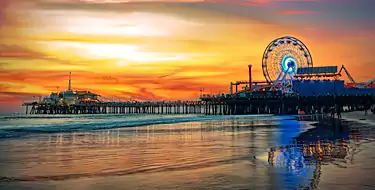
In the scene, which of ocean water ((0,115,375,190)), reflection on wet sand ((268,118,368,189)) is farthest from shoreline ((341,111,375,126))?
ocean water ((0,115,375,190))

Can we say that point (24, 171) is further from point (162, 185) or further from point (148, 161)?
point (162, 185)

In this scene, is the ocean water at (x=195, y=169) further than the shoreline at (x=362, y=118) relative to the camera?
No

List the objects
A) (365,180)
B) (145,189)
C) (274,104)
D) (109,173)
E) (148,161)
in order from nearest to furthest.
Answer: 1. (145,189)
2. (365,180)
3. (109,173)
4. (148,161)
5. (274,104)

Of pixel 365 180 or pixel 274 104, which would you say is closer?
pixel 365 180

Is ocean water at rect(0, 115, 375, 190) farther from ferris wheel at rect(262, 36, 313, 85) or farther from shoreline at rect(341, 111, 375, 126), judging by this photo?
ferris wheel at rect(262, 36, 313, 85)

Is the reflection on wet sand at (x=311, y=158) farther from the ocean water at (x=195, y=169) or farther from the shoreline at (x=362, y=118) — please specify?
the shoreline at (x=362, y=118)

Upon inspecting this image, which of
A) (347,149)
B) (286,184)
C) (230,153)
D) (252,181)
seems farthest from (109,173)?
(347,149)

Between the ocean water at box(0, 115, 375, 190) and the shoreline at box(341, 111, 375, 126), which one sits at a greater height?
the shoreline at box(341, 111, 375, 126)

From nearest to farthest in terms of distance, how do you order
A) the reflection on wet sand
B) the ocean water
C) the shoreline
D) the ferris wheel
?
1. the ocean water
2. the reflection on wet sand
3. the shoreline
4. the ferris wheel

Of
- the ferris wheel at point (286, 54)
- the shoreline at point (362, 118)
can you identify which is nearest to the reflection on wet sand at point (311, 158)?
the shoreline at point (362, 118)

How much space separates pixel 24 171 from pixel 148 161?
3521 millimetres

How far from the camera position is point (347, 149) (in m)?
14.5

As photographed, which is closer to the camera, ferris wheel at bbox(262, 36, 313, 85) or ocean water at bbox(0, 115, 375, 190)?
ocean water at bbox(0, 115, 375, 190)

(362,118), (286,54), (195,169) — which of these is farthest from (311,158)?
(286,54)
